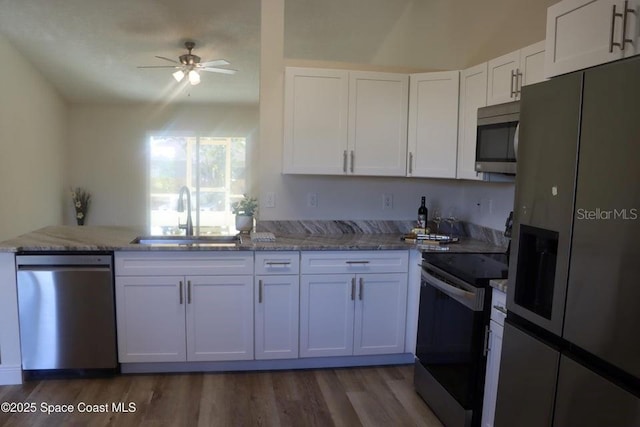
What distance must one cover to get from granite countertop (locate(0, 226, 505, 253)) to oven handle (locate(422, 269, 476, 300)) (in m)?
0.37

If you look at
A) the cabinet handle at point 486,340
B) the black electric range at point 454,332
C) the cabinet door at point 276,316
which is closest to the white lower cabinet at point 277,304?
the cabinet door at point 276,316

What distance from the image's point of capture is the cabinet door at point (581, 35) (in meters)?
1.54

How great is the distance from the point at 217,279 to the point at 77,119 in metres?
5.59

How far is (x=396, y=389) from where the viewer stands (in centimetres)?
291

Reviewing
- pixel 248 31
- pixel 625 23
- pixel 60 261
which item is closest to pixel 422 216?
pixel 625 23

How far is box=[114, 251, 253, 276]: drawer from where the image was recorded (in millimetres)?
2885

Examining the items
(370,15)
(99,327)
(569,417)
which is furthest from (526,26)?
(99,327)

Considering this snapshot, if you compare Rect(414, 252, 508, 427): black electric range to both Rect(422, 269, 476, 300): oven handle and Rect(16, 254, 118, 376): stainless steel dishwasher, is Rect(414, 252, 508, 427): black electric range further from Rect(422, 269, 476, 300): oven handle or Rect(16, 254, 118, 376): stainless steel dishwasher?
Rect(16, 254, 118, 376): stainless steel dishwasher

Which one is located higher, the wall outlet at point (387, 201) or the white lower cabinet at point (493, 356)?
the wall outlet at point (387, 201)

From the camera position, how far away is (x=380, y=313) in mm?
3152

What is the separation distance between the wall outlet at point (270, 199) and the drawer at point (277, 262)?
0.64 m

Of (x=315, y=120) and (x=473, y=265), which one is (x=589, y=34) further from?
(x=315, y=120)

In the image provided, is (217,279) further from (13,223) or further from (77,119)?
(77,119)

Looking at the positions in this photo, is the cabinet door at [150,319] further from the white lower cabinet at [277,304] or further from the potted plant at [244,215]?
the potted plant at [244,215]
